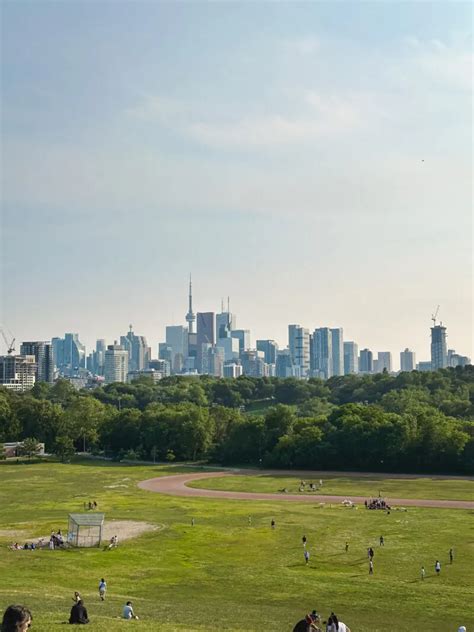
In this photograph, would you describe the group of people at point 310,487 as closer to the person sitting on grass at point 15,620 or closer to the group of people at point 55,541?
the group of people at point 55,541

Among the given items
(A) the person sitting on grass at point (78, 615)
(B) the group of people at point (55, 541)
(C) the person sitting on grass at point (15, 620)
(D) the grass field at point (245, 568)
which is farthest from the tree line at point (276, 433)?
(C) the person sitting on grass at point (15, 620)

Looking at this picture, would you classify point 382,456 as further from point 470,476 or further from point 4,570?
point 4,570

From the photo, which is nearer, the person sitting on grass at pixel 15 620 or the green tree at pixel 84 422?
the person sitting on grass at pixel 15 620

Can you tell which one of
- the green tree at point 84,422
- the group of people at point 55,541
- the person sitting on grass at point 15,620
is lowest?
the group of people at point 55,541

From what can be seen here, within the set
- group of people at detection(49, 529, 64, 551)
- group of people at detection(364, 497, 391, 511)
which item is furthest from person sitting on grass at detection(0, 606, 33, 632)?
group of people at detection(364, 497, 391, 511)

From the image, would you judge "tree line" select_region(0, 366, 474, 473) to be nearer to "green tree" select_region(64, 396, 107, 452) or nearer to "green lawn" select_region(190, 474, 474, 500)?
"green tree" select_region(64, 396, 107, 452)

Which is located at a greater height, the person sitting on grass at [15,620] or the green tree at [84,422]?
the person sitting on grass at [15,620]

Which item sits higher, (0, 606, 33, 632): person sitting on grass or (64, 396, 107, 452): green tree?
(0, 606, 33, 632): person sitting on grass
